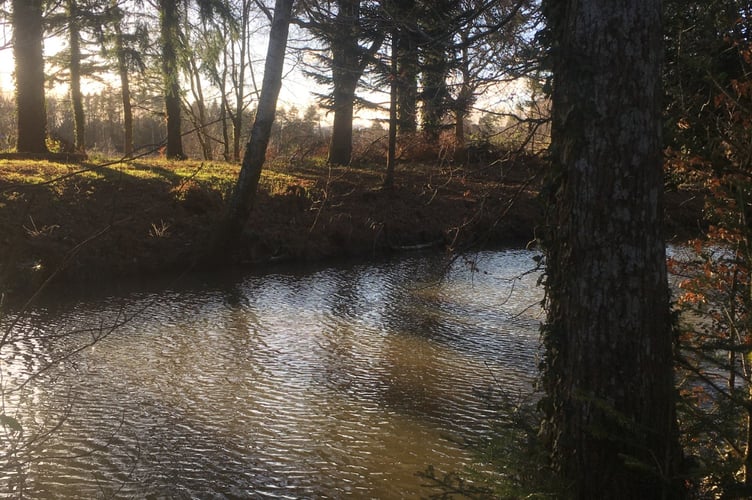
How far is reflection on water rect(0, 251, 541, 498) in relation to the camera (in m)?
4.74

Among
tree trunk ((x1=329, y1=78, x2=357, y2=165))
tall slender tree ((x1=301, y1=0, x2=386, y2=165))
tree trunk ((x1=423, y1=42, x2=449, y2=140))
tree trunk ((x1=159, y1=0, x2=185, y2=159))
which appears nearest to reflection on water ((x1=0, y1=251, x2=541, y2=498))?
tree trunk ((x1=423, y1=42, x2=449, y2=140))

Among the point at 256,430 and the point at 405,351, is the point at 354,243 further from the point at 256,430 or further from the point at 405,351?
the point at 256,430

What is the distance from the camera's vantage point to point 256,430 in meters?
5.56

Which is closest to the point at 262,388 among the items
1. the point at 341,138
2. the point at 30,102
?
the point at 30,102

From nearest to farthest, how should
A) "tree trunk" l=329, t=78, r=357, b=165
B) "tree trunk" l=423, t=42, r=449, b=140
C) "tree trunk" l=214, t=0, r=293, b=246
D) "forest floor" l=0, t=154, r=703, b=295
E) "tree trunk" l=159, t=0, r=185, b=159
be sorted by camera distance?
"tree trunk" l=423, t=42, r=449, b=140
"forest floor" l=0, t=154, r=703, b=295
"tree trunk" l=214, t=0, r=293, b=246
"tree trunk" l=159, t=0, r=185, b=159
"tree trunk" l=329, t=78, r=357, b=165

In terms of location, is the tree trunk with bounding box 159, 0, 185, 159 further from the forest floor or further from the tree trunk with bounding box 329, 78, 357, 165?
the tree trunk with bounding box 329, 78, 357, 165

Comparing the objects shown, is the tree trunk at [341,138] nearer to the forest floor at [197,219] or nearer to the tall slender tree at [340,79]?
the tall slender tree at [340,79]

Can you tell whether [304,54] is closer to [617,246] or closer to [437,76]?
[437,76]

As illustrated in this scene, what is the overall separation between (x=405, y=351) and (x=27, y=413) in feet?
13.7

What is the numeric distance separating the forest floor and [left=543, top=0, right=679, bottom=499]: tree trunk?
5.83 m

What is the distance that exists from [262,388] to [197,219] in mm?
7935

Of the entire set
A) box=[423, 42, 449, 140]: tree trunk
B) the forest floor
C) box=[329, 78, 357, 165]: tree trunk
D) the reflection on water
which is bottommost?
the reflection on water

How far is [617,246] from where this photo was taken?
9.66 feet

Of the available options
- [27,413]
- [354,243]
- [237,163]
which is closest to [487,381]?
[27,413]
